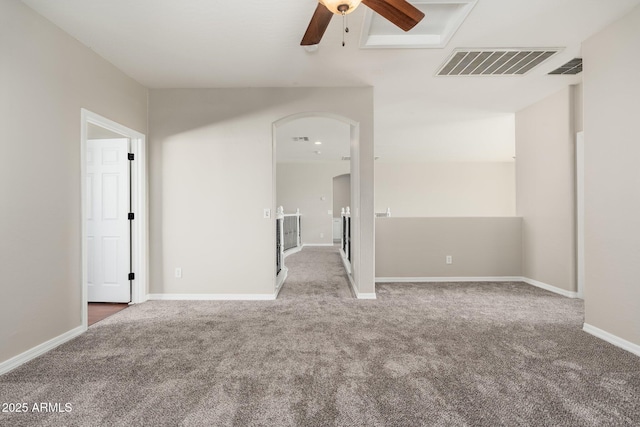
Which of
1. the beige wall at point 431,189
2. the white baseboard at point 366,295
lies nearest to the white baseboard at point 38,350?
the white baseboard at point 366,295

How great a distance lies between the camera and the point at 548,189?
4.52 metres

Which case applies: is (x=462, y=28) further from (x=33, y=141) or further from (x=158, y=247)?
(x=158, y=247)

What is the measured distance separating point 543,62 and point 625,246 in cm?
209

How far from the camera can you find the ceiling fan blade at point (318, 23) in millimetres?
1878

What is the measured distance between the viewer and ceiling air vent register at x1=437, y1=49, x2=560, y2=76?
3191mm

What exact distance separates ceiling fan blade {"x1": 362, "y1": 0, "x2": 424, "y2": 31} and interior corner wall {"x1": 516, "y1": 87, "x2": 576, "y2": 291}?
3.59 m

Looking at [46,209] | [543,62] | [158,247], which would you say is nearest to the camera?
[46,209]

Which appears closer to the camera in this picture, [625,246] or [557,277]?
[625,246]

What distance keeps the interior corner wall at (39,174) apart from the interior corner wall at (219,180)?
1052 millimetres

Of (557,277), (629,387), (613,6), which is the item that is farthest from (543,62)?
(629,387)

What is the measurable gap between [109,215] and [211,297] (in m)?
1.63

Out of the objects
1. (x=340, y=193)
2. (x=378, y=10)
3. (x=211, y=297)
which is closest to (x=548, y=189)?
(x=378, y=10)

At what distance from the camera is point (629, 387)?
196 cm

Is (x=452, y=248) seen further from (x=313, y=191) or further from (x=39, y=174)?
(x=313, y=191)
